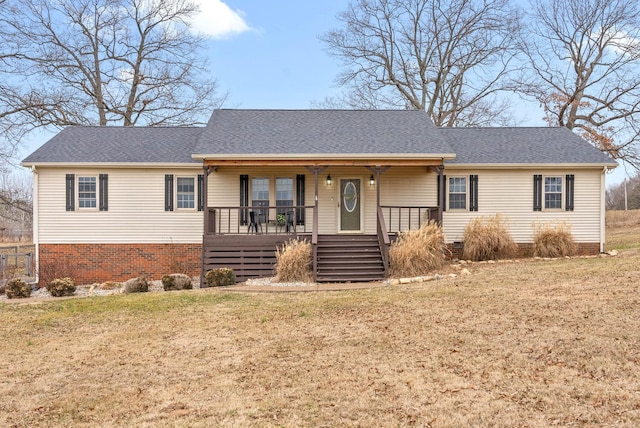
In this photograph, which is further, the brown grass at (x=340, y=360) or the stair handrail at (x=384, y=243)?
the stair handrail at (x=384, y=243)

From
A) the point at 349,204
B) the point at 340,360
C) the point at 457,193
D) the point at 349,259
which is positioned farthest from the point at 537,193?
the point at 340,360

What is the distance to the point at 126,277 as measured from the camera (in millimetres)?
15633

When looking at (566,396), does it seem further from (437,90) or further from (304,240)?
(437,90)

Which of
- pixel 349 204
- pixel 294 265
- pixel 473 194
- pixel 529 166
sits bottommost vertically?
pixel 294 265

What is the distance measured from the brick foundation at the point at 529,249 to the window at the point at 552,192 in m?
1.39

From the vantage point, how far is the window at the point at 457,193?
52.3 feet

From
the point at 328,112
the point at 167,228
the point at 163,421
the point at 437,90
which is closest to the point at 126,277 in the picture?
the point at 167,228

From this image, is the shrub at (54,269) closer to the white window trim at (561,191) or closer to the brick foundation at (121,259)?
the brick foundation at (121,259)

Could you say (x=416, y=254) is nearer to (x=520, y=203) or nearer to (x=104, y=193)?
(x=520, y=203)

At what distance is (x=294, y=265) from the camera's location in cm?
1261

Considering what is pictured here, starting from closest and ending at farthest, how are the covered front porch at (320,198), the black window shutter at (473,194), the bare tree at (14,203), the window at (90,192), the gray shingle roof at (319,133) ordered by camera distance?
the gray shingle roof at (319,133) → the covered front porch at (320,198) → the window at (90,192) → the black window shutter at (473,194) → the bare tree at (14,203)

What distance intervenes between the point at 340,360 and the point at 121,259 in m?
11.6

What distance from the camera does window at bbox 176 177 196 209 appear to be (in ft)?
51.7

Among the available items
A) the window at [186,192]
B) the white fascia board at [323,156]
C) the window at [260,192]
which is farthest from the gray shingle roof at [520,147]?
the window at [186,192]
